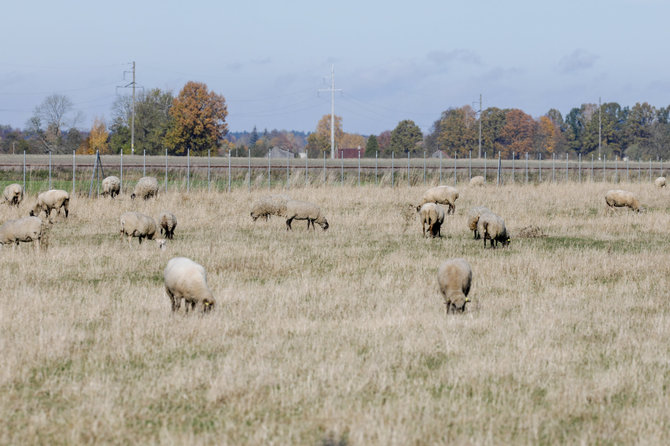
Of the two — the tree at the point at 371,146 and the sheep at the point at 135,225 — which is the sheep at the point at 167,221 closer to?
the sheep at the point at 135,225

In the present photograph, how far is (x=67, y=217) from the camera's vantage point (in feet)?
83.0

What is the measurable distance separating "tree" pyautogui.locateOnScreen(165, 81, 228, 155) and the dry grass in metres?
63.2

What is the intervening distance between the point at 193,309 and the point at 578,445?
246 inches

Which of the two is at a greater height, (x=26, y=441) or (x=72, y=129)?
(x=72, y=129)

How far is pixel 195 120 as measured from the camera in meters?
80.2

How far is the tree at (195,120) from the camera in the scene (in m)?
79.1

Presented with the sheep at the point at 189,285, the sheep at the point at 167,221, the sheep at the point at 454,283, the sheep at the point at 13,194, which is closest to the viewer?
the sheep at the point at 189,285

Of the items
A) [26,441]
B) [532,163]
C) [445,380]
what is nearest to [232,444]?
[26,441]

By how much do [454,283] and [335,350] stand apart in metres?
3.18

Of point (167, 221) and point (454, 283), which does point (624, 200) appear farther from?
point (454, 283)

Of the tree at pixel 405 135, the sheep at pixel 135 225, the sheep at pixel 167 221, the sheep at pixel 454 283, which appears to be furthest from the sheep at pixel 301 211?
the tree at pixel 405 135

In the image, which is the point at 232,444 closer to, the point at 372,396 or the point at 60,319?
the point at 372,396

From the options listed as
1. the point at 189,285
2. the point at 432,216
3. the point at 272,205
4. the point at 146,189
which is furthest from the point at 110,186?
the point at 189,285

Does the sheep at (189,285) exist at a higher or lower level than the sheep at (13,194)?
lower
